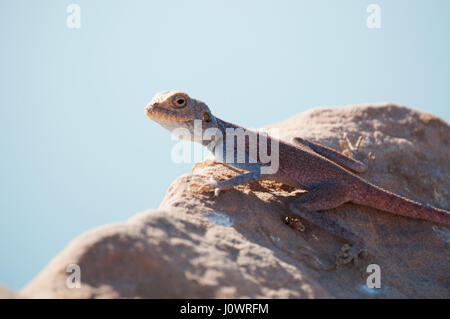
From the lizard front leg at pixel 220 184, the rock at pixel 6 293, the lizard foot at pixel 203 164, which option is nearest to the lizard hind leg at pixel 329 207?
the lizard front leg at pixel 220 184

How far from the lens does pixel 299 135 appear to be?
22.9ft

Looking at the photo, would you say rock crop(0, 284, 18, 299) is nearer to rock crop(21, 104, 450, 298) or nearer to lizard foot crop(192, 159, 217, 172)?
rock crop(21, 104, 450, 298)

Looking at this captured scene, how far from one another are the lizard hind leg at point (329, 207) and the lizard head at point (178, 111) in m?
1.63

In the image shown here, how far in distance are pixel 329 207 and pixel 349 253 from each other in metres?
0.74

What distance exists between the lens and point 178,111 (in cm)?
551

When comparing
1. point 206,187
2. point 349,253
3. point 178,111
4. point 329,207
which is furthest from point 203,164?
point 349,253

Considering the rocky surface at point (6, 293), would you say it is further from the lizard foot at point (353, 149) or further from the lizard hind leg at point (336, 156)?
the lizard foot at point (353, 149)

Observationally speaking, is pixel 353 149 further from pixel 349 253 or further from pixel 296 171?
pixel 349 253

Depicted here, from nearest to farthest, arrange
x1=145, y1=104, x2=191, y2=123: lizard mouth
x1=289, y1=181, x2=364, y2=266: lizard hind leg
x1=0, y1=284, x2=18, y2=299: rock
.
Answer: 1. x1=0, y1=284, x2=18, y2=299: rock
2. x1=289, y1=181, x2=364, y2=266: lizard hind leg
3. x1=145, y1=104, x2=191, y2=123: lizard mouth

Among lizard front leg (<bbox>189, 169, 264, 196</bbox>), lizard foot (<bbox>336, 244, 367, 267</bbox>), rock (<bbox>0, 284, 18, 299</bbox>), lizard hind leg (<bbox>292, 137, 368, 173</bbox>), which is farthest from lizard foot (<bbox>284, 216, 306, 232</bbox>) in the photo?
rock (<bbox>0, 284, 18, 299</bbox>)

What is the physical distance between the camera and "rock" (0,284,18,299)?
3121mm

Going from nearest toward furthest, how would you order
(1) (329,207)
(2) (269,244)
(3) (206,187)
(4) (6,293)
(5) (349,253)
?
(4) (6,293), (2) (269,244), (5) (349,253), (3) (206,187), (1) (329,207)

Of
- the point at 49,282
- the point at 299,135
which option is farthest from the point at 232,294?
the point at 299,135

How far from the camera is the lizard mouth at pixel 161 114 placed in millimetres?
5469
